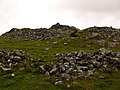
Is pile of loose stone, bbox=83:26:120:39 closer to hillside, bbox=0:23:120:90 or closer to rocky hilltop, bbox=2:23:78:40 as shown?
rocky hilltop, bbox=2:23:78:40

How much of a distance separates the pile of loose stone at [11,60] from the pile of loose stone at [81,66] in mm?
4445

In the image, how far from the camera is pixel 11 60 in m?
46.8

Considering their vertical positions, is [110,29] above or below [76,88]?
above

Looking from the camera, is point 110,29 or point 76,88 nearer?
point 76,88

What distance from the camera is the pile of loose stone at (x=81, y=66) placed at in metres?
39.3

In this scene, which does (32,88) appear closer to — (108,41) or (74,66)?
(74,66)

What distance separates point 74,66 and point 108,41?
31471 millimetres

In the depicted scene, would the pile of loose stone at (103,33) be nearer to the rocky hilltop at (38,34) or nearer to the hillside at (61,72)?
the rocky hilltop at (38,34)

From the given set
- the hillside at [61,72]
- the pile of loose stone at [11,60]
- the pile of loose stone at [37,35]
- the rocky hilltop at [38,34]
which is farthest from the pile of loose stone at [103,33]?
the pile of loose stone at [11,60]

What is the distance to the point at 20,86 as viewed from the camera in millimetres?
36219

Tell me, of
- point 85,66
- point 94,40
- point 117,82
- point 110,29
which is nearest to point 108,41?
point 94,40

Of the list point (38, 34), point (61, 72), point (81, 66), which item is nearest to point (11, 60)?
point (61, 72)

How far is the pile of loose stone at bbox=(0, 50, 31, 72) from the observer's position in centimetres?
4440

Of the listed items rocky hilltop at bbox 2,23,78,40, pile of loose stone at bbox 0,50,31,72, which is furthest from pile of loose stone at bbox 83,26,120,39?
pile of loose stone at bbox 0,50,31,72
